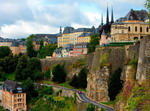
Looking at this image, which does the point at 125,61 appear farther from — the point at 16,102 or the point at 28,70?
the point at 28,70

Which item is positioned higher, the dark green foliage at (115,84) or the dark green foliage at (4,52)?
the dark green foliage at (4,52)

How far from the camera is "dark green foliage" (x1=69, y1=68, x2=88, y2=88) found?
6969 centimetres

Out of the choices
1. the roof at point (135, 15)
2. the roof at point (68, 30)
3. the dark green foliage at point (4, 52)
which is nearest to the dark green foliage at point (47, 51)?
the roof at point (68, 30)

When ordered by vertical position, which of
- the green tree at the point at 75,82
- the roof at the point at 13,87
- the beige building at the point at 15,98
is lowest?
the beige building at the point at 15,98

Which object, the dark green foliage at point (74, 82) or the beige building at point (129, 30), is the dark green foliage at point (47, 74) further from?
the beige building at point (129, 30)

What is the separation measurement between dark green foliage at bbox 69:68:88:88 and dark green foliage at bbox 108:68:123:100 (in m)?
15.9

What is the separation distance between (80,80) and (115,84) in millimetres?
18325

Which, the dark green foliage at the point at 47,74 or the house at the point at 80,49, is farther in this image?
the house at the point at 80,49

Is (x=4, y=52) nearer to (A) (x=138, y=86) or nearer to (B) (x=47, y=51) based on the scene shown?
(B) (x=47, y=51)

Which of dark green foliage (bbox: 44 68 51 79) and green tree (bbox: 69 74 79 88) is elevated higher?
dark green foliage (bbox: 44 68 51 79)

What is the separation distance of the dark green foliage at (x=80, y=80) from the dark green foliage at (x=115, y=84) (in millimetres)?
15945

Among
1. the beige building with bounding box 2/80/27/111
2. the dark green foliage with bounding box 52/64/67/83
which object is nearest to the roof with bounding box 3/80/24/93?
the beige building with bounding box 2/80/27/111

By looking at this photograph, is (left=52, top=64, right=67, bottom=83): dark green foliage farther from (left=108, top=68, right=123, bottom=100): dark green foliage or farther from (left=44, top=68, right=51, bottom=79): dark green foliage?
(left=108, top=68, right=123, bottom=100): dark green foliage

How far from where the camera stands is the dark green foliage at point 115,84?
52.8m
